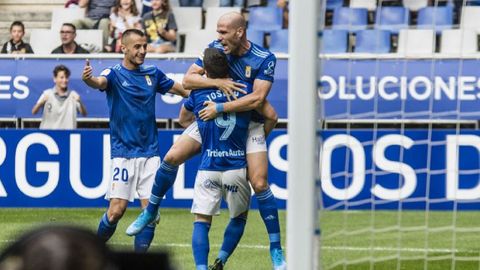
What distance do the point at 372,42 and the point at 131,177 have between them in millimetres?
5564

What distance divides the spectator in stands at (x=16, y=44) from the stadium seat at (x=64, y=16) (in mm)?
1189

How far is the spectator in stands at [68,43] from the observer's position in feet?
55.7

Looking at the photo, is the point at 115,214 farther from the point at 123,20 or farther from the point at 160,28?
the point at 123,20

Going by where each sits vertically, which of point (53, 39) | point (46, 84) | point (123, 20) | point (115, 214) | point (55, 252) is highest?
point (55, 252)

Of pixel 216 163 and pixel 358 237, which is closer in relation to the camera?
pixel 358 237

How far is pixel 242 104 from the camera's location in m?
8.52

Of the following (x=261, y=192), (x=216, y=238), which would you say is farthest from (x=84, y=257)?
(x=216, y=238)

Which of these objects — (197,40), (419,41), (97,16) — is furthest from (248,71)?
(97,16)

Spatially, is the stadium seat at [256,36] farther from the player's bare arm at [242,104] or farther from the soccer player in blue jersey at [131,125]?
the player's bare arm at [242,104]

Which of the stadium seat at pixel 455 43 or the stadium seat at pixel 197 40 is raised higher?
the stadium seat at pixel 455 43

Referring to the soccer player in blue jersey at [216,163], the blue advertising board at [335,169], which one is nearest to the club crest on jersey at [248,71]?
the soccer player in blue jersey at [216,163]

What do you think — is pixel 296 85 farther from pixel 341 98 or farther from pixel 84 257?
pixel 341 98

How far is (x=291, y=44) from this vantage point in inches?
185

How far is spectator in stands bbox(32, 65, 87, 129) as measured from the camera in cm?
1566
